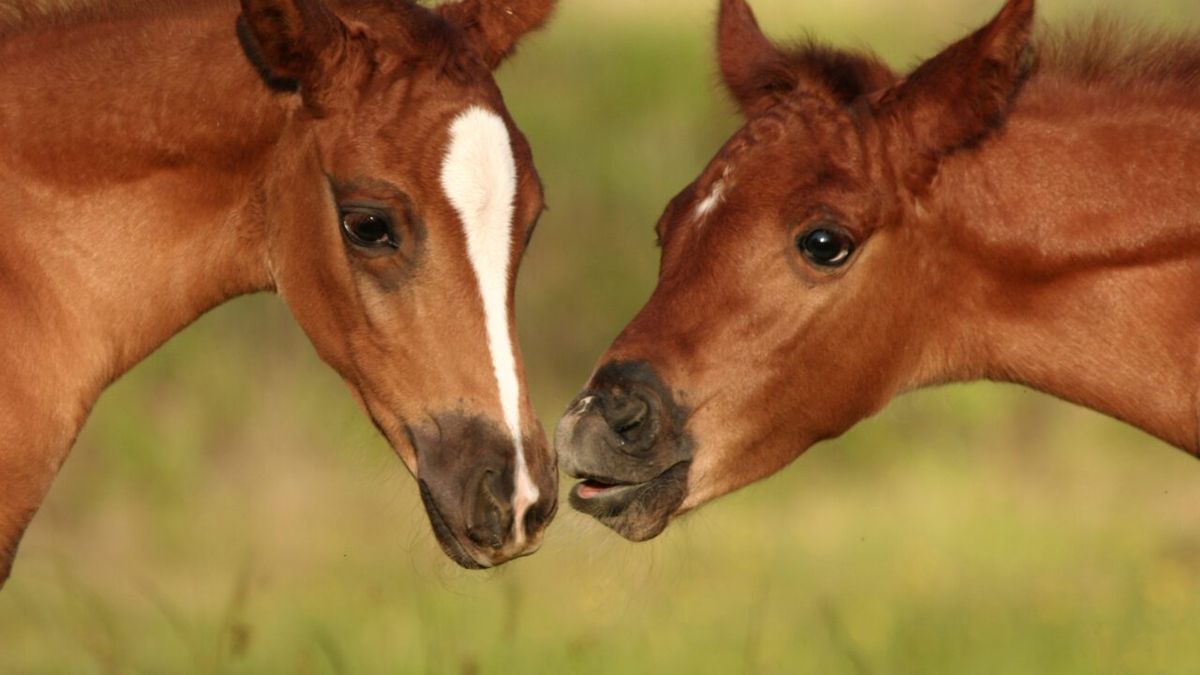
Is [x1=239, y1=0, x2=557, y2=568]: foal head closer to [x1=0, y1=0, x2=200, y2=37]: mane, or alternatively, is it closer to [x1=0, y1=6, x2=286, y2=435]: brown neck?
[x1=0, y1=6, x2=286, y2=435]: brown neck

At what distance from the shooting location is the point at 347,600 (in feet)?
30.0

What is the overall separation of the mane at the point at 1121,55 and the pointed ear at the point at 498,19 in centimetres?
173

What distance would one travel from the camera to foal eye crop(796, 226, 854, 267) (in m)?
6.48

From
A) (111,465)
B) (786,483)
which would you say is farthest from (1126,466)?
(111,465)

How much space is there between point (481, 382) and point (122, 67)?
157 cm

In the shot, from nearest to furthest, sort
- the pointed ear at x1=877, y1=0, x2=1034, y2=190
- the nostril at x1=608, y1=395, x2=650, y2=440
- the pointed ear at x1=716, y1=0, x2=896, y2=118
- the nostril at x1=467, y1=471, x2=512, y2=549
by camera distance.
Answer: the nostril at x1=467, y1=471, x2=512, y2=549
the pointed ear at x1=877, y1=0, x2=1034, y2=190
the nostril at x1=608, y1=395, x2=650, y2=440
the pointed ear at x1=716, y1=0, x2=896, y2=118

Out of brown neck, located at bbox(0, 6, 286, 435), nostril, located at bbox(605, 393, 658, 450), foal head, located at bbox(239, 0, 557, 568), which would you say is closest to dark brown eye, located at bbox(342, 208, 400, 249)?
foal head, located at bbox(239, 0, 557, 568)

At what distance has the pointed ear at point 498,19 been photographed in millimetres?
6840

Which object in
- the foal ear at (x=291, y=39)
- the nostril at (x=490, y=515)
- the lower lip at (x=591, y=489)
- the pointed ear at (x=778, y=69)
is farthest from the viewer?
the pointed ear at (x=778, y=69)

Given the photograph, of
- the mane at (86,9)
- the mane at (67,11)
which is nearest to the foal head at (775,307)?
the mane at (86,9)

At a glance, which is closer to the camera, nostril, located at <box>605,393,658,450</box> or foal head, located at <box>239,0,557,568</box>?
foal head, located at <box>239,0,557,568</box>

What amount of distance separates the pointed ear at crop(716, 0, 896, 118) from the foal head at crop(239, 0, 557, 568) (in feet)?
3.61

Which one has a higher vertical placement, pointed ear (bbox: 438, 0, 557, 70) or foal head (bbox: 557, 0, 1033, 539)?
pointed ear (bbox: 438, 0, 557, 70)

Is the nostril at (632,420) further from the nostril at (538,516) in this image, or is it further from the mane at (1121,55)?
the mane at (1121,55)
